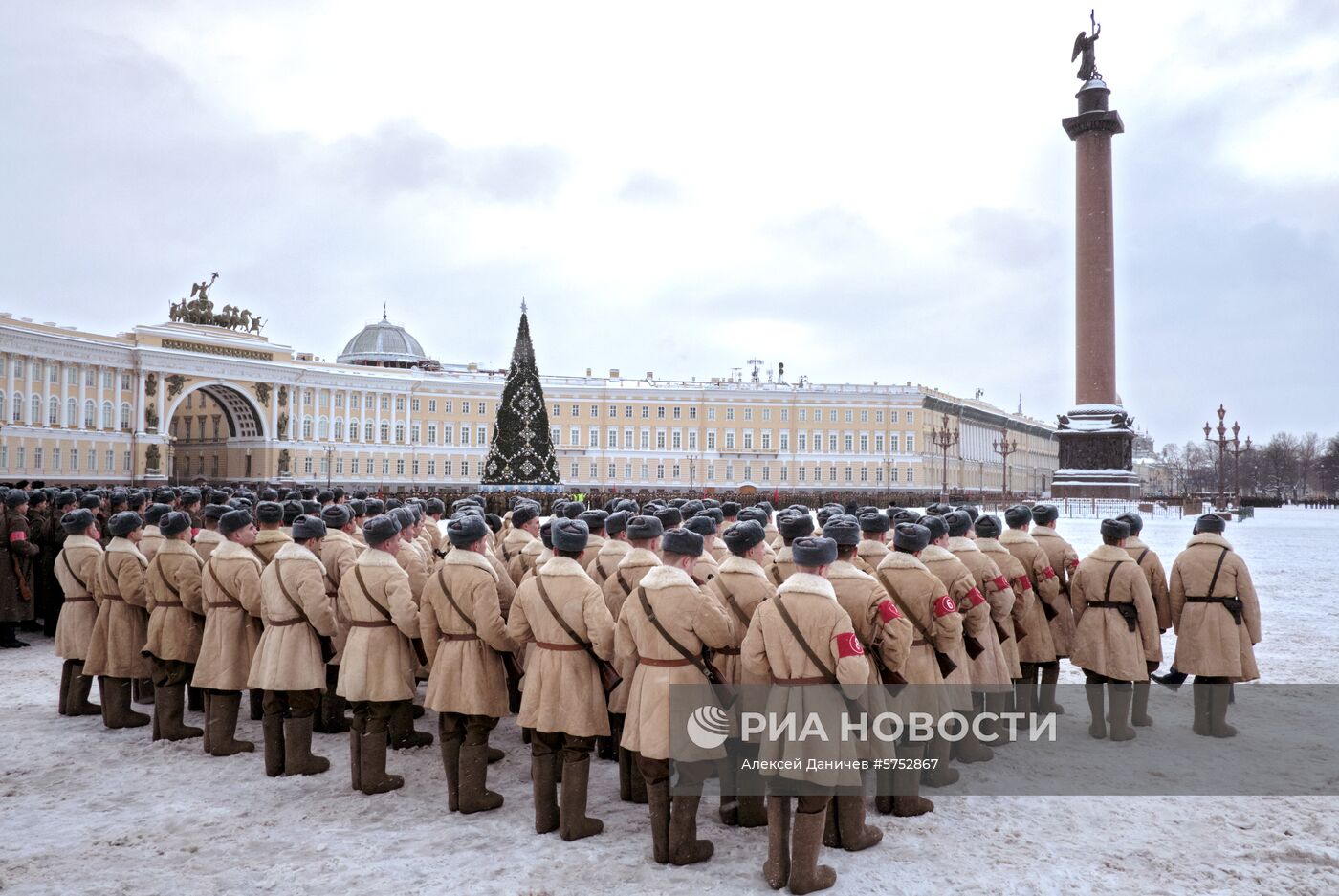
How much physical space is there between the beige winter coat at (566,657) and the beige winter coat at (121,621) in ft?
12.3

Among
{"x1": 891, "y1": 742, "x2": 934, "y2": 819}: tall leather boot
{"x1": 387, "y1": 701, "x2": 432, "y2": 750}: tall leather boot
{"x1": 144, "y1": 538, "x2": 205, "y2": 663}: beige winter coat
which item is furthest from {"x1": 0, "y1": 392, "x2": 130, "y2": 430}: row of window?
{"x1": 891, "y1": 742, "x2": 934, "y2": 819}: tall leather boot

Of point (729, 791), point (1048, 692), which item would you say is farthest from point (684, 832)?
point (1048, 692)

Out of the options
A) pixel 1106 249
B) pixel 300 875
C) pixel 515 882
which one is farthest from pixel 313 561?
pixel 1106 249

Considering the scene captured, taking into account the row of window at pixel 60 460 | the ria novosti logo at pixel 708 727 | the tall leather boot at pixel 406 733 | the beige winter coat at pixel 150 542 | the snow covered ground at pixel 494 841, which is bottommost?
the snow covered ground at pixel 494 841

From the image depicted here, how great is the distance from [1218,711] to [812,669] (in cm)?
445

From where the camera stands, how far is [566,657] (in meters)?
4.95

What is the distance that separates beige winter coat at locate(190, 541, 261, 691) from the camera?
20.5 ft

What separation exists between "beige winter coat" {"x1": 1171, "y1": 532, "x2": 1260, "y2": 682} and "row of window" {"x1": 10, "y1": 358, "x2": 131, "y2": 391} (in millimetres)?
58564

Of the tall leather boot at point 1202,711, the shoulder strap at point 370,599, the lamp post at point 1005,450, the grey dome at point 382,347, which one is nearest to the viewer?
the shoulder strap at point 370,599

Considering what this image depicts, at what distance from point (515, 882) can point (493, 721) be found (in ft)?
3.70

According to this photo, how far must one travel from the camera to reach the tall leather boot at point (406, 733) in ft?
21.5

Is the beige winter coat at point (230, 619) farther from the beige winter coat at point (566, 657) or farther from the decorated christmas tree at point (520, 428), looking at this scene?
the decorated christmas tree at point (520, 428)

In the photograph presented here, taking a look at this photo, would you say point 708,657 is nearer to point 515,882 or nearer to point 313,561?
point 515,882

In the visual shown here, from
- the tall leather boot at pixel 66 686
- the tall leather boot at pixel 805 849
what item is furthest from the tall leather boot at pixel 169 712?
the tall leather boot at pixel 805 849
